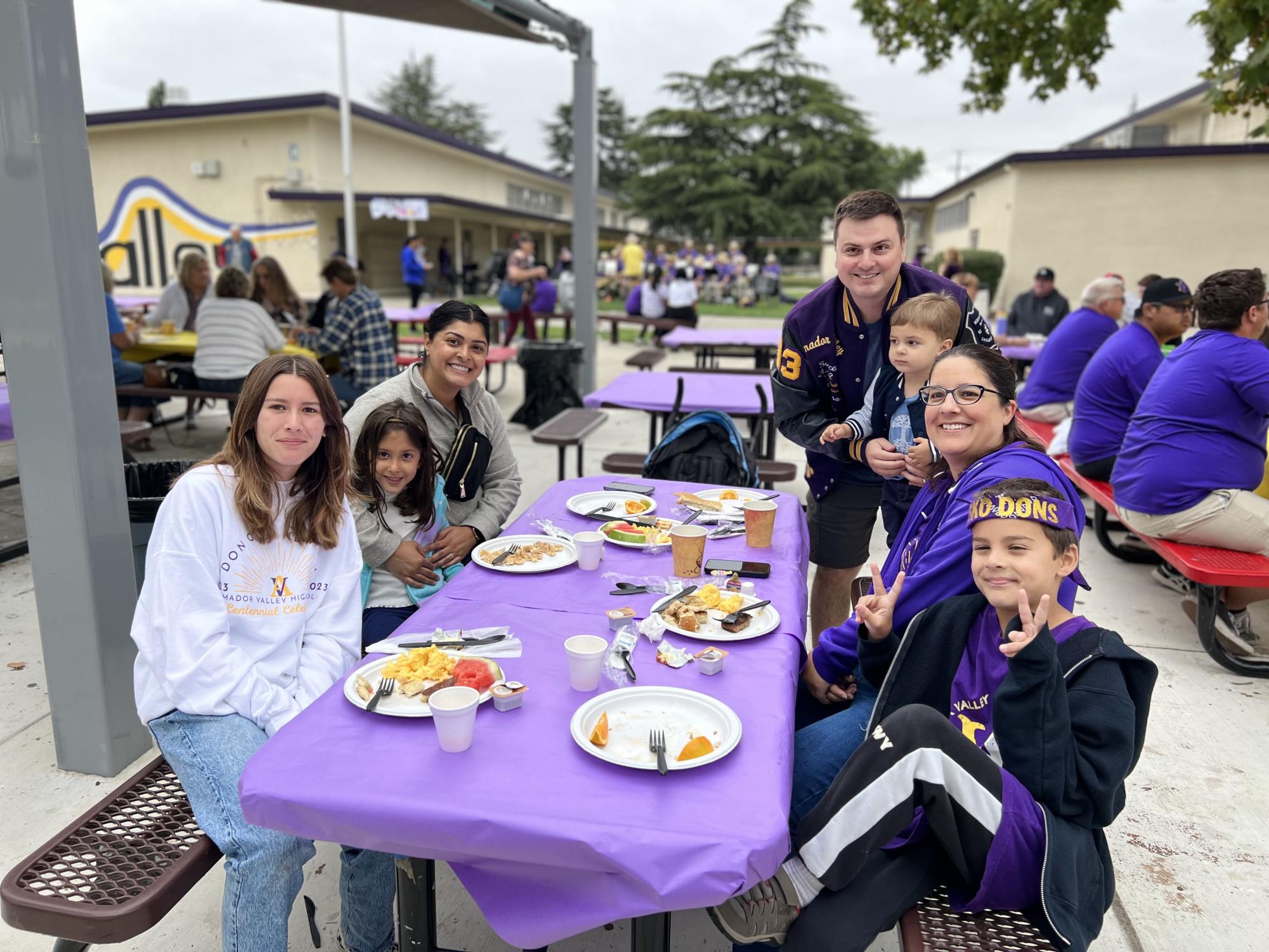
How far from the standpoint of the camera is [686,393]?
625 centimetres

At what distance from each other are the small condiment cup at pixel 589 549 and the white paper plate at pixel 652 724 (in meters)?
0.82

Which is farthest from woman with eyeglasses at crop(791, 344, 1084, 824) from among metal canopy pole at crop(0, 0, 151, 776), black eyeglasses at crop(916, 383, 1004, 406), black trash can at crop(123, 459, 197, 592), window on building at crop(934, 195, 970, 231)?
window on building at crop(934, 195, 970, 231)

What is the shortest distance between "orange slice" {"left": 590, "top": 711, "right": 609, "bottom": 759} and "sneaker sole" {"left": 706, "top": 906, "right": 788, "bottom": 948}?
407 mm

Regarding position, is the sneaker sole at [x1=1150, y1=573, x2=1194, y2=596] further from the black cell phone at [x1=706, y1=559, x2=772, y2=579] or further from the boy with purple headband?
the boy with purple headband

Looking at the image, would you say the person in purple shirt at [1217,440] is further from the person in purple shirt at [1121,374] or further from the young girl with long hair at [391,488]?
the young girl with long hair at [391,488]

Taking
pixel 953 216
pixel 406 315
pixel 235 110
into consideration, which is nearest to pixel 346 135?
pixel 235 110

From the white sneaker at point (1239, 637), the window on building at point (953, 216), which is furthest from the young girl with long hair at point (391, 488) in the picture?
the window on building at point (953, 216)

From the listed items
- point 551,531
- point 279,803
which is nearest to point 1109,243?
point 551,531

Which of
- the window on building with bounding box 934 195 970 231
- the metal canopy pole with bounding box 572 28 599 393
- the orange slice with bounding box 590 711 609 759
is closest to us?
the orange slice with bounding box 590 711 609 759

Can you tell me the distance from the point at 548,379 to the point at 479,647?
712 cm

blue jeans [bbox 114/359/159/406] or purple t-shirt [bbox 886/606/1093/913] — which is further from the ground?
blue jeans [bbox 114/359/159/406]

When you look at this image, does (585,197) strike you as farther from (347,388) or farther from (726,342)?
(347,388)

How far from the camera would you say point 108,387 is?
2902mm

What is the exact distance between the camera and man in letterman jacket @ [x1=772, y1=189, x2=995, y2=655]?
10.3ft
